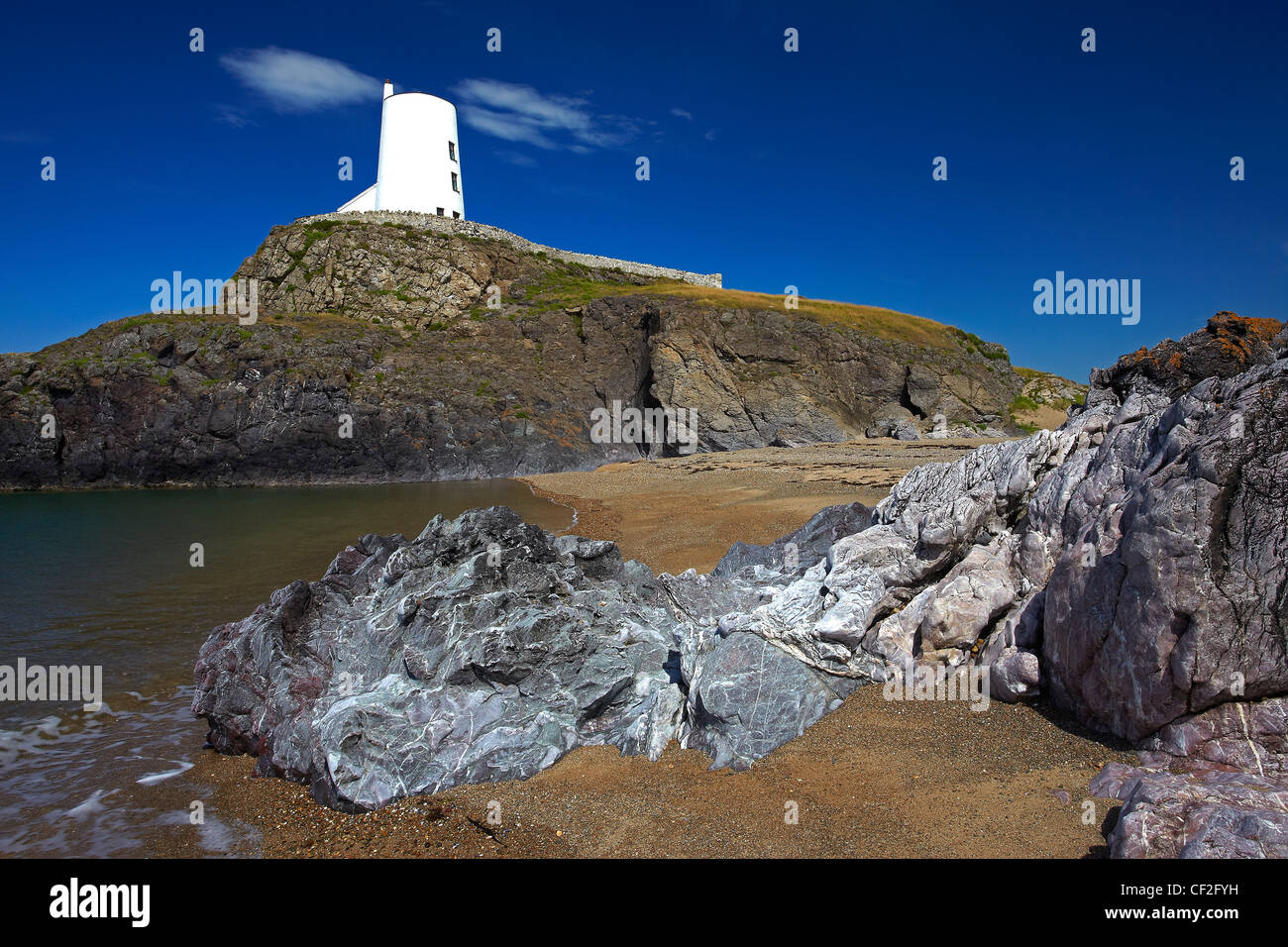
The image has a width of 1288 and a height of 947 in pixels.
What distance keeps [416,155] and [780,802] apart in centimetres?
6491

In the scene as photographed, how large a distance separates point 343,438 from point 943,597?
139 feet

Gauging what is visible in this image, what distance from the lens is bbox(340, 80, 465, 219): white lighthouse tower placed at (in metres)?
58.2

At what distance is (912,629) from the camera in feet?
25.1

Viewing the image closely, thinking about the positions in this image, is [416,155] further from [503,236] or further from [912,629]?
[912,629]

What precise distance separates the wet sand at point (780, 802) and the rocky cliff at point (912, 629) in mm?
257

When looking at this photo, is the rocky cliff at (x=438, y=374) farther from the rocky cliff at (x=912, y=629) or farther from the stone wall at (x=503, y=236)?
the rocky cliff at (x=912, y=629)

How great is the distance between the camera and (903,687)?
7.19 meters

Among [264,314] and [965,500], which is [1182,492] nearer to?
[965,500]

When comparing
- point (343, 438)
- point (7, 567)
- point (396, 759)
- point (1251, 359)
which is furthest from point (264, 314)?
point (1251, 359)

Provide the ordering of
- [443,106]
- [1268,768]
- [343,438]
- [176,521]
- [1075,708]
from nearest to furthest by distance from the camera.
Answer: [1268,768]
[1075,708]
[176,521]
[343,438]
[443,106]

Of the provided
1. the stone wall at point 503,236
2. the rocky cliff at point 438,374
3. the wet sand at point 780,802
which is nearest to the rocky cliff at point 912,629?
the wet sand at point 780,802

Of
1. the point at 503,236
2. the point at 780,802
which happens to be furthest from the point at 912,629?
the point at 503,236

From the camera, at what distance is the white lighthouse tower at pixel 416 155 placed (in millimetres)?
58250

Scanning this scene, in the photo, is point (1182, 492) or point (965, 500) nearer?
point (1182, 492)
